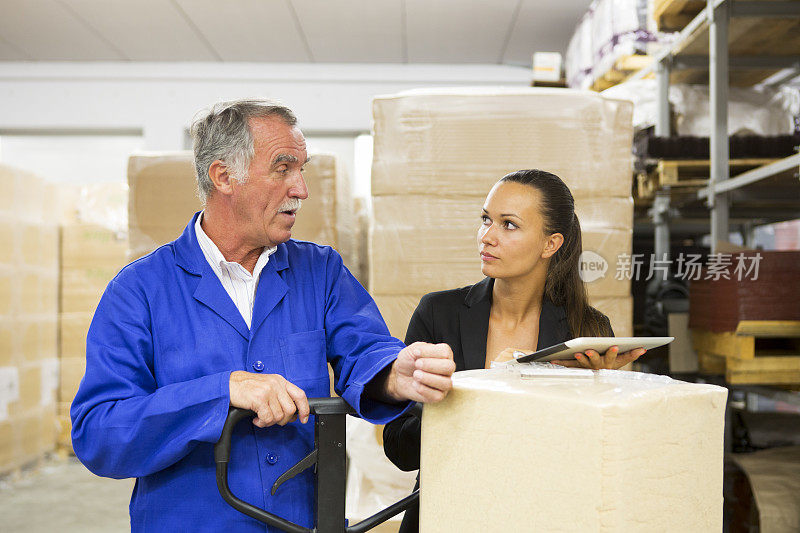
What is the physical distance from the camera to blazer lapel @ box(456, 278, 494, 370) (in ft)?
6.03

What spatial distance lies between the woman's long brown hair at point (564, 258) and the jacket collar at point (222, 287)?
2.62 feet

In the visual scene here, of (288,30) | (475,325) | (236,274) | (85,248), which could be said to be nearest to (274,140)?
(236,274)

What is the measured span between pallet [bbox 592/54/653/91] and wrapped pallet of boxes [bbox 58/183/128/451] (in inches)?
138

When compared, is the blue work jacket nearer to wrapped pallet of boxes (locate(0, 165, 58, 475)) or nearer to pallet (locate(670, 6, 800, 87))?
pallet (locate(670, 6, 800, 87))

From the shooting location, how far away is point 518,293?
6.46ft

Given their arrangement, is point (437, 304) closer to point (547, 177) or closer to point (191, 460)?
point (547, 177)

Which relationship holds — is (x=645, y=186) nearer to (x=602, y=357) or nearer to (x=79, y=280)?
(x=602, y=357)

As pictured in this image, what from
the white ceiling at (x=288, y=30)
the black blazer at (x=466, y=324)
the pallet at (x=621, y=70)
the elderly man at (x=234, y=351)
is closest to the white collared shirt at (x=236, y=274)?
the elderly man at (x=234, y=351)

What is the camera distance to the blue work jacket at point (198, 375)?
123 centimetres

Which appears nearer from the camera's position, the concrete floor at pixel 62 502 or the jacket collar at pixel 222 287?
the jacket collar at pixel 222 287

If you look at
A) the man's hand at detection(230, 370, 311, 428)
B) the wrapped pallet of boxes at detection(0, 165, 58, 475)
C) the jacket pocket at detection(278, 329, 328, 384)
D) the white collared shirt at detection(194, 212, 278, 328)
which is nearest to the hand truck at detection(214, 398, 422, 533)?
the man's hand at detection(230, 370, 311, 428)

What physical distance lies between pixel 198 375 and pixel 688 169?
271cm

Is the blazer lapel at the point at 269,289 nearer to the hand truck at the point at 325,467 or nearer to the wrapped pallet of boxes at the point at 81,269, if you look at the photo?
the hand truck at the point at 325,467

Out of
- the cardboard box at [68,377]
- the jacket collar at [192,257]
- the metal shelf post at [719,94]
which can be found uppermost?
the metal shelf post at [719,94]
